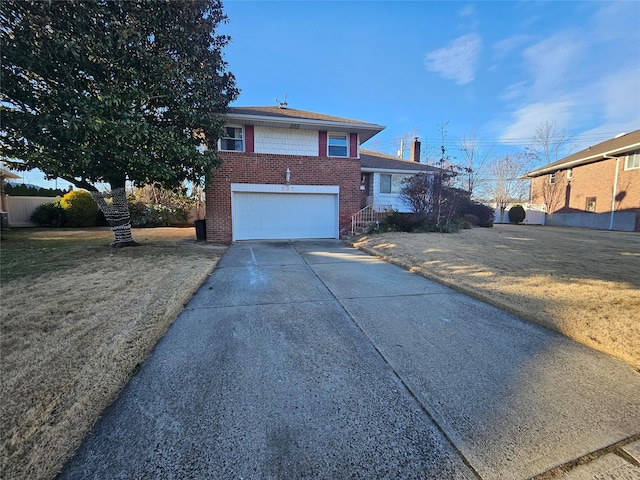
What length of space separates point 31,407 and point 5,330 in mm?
1798

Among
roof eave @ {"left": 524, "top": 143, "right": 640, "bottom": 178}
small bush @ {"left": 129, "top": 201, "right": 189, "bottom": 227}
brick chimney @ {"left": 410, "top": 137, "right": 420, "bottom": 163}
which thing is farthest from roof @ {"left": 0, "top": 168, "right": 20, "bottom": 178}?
roof eave @ {"left": 524, "top": 143, "right": 640, "bottom": 178}

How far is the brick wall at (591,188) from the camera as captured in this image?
54.4 feet

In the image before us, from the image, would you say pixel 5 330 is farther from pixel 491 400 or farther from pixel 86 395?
pixel 491 400

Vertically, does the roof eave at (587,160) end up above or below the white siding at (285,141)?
above

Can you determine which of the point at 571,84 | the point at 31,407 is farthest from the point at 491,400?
the point at 571,84

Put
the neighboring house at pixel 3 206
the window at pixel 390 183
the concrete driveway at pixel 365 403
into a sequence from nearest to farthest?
1. the concrete driveway at pixel 365 403
2. the neighboring house at pixel 3 206
3. the window at pixel 390 183

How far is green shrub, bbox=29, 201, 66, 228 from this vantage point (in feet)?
50.8

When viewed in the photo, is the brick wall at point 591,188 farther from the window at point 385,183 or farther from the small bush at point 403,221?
the small bush at point 403,221

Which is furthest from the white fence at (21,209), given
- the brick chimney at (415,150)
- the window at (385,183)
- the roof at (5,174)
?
the brick chimney at (415,150)

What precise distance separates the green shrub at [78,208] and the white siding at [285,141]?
11445mm

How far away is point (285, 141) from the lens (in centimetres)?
1134

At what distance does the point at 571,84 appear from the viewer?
13.6 metres

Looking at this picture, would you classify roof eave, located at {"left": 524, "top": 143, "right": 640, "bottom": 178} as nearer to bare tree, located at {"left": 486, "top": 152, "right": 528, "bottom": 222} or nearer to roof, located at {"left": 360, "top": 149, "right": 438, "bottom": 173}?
bare tree, located at {"left": 486, "top": 152, "right": 528, "bottom": 222}

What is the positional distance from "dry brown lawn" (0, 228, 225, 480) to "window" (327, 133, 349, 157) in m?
7.95
